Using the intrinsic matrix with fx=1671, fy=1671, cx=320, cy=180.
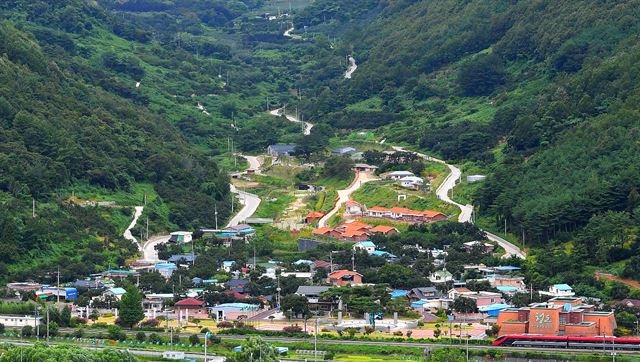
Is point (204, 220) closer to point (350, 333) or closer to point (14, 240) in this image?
point (14, 240)

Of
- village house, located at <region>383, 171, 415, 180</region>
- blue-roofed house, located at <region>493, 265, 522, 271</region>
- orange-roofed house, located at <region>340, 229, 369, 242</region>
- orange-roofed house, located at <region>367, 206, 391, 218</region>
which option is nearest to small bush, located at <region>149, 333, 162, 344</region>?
blue-roofed house, located at <region>493, 265, 522, 271</region>

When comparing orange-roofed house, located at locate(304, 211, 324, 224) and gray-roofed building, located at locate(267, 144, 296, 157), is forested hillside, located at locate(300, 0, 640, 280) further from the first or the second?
orange-roofed house, located at locate(304, 211, 324, 224)

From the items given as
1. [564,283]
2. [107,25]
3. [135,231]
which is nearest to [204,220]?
[135,231]

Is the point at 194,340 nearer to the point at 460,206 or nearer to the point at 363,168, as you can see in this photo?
the point at 460,206

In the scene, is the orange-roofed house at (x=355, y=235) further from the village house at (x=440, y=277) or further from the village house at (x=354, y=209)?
the village house at (x=440, y=277)

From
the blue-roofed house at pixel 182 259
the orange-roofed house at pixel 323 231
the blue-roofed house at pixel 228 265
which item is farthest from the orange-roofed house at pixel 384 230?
the blue-roofed house at pixel 182 259
